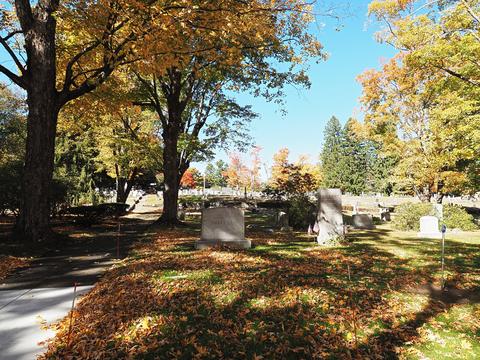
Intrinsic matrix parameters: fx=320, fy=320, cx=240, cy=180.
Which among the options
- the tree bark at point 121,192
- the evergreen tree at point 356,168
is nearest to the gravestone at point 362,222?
the tree bark at point 121,192

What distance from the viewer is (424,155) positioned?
74.2ft

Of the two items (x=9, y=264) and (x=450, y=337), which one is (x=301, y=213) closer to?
(x=450, y=337)

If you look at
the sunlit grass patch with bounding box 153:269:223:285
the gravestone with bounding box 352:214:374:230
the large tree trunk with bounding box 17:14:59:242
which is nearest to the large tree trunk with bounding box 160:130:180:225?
the large tree trunk with bounding box 17:14:59:242

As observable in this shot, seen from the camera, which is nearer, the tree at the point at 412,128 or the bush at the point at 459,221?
the bush at the point at 459,221

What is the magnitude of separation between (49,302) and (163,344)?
272cm

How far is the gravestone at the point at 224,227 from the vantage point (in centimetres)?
1143

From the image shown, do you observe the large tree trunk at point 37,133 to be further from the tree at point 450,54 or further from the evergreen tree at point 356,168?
the evergreen tree at point 356,168

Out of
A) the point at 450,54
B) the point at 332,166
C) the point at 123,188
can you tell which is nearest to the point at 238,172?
the point at 332,166

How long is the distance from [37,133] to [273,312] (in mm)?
9369

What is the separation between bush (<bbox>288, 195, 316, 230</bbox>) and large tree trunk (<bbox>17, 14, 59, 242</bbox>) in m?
13.1

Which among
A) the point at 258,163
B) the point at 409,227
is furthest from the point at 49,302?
the point at 258,163

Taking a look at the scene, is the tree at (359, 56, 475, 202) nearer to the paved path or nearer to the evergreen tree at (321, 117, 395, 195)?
the paved path

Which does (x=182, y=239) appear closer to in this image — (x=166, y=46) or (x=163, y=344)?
(x=166, y=46)

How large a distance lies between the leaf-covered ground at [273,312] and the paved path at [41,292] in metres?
0.33
